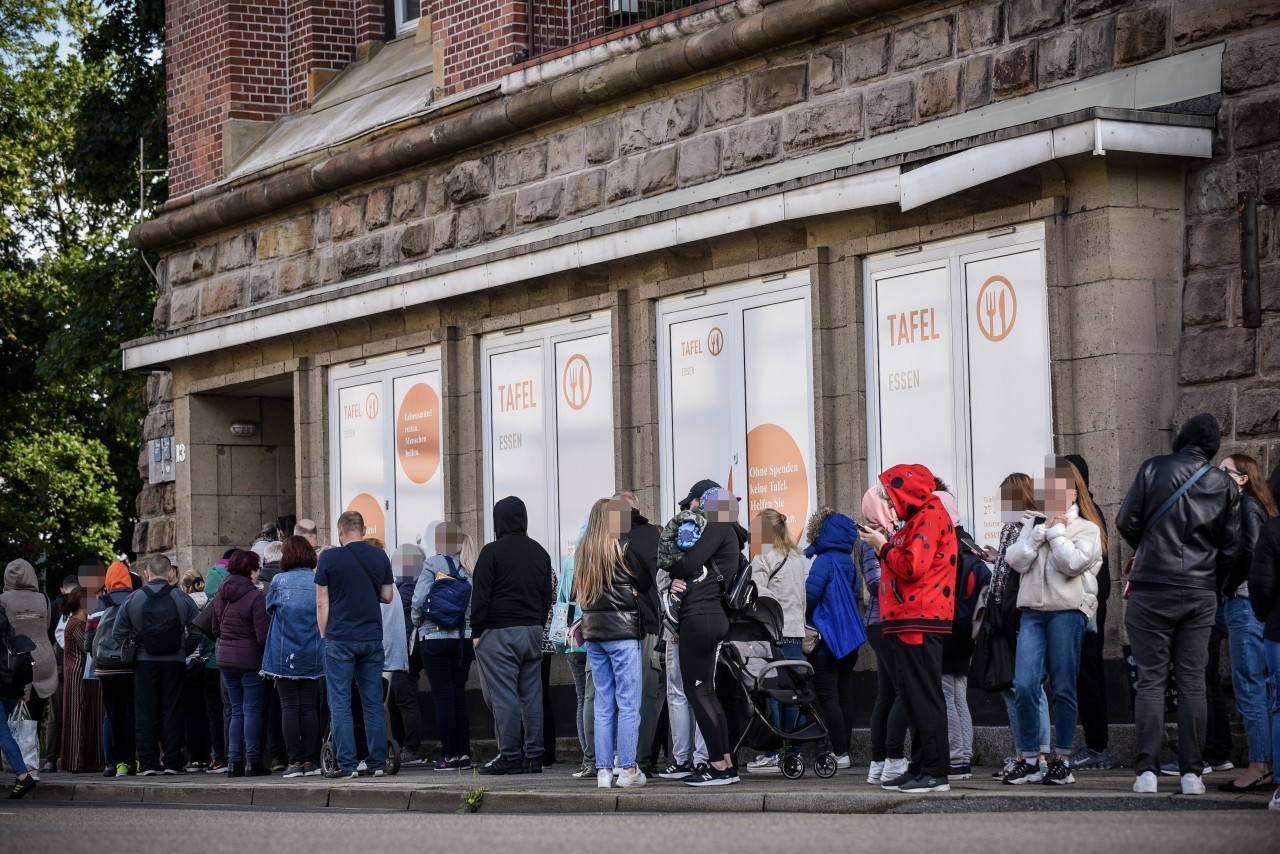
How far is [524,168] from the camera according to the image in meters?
17.6

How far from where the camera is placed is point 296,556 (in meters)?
15.2

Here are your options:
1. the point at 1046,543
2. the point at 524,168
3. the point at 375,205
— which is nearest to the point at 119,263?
the point at 375,205

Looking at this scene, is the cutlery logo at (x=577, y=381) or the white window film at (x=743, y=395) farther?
the cutlery logo at (x=577, y=381)

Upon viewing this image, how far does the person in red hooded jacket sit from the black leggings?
58.8 inches

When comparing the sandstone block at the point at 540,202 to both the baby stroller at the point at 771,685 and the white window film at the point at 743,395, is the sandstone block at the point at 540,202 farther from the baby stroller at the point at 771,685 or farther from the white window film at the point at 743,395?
the baby stroller at the point at 771,685

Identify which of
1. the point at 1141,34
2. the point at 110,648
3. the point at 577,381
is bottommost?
the point at 110,648

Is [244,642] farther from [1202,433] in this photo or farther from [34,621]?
[1202,433]

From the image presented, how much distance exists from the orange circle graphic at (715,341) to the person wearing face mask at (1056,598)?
191 inches

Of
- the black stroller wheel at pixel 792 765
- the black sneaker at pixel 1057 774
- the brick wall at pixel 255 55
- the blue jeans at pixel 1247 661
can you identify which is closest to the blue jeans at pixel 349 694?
the black stroller wheel at pixel 792 765

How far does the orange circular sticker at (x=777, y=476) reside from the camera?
15.1m

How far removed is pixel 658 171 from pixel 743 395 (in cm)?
195

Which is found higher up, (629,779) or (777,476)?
(777,476)

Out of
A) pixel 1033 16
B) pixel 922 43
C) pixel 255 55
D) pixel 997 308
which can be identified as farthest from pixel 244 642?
pixel 255 55

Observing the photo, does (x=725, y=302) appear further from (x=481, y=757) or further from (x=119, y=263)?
(x=119, y=263)
